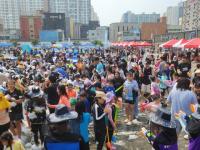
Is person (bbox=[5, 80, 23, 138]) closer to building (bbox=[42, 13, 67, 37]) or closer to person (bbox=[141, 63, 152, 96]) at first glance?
person (bbox=[141, 63, 152, 96])

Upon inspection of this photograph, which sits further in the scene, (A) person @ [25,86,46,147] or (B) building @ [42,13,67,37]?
(B) building @ [42,13,67,37]

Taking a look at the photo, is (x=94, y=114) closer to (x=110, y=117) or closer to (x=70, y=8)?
(x=110, y=117)

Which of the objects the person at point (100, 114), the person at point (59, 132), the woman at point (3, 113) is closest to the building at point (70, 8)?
the woman at point (3, 113)

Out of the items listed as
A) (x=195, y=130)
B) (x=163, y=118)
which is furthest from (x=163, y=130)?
(x=195, y=130)

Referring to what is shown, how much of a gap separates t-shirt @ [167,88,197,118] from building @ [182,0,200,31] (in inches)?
5268

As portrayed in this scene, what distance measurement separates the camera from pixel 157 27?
409 feet

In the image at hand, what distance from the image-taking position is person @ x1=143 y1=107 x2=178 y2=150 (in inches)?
153

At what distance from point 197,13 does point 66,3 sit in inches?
3683

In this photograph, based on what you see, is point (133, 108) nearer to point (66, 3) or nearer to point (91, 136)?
point (91, 136)

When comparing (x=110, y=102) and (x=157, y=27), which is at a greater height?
(x=157, y=27)

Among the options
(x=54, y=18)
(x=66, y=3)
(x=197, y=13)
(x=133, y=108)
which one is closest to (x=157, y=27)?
(x=197, y=13)

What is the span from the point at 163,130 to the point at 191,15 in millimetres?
146196

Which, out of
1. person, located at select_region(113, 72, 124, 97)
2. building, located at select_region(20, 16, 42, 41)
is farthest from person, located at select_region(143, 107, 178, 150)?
building, located at select_region(20, 16, 42, 41)

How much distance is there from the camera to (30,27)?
445 ft
